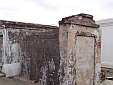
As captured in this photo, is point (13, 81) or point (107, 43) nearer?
point (13, 81)

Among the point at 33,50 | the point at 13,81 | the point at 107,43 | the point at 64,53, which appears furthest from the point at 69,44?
the point at 107,43

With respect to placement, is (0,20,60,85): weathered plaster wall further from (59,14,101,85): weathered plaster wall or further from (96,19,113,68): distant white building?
(96,19,113,68): distant white building

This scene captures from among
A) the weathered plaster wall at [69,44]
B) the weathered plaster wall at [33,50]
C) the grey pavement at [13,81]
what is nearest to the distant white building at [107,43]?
the weathered plaster wall at [33,50]

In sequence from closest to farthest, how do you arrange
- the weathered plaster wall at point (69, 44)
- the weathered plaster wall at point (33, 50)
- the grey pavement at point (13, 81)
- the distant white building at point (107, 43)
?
the weathered plaster wall at point (69, 44), the weathered plaster wall at point (33, 50), the grey pavement at point (13, 81), the distant white building at point (107, 43)

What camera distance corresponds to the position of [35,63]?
6.01 m

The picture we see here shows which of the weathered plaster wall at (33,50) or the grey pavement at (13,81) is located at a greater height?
the weathered plaster wall at (33,50)

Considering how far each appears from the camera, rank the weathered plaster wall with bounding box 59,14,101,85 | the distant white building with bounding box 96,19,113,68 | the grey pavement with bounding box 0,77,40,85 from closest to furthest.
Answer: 1. the weathered plaster wall with bounding box 59,14,101,85
2. the grey pavement with bounding box 0,77,40,85
3. the distant white building with bounding box 96,19,113,68

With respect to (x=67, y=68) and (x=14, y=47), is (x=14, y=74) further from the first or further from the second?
(x=67, y=68)

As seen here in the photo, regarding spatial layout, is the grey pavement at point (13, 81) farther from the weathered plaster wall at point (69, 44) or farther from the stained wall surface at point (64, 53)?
the weathered plaster wall at point (69, 44)

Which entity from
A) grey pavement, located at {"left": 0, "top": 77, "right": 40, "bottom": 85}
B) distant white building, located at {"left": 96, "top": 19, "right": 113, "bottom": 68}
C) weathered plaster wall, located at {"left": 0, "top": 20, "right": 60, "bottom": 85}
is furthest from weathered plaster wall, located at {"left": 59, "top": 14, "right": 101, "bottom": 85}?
distant white building, located at {"left": 96, "top": 19, "right": 113, "bottom": 68}

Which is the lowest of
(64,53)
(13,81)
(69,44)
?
(13,81)

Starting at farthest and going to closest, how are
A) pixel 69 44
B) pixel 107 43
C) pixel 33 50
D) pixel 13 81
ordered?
1. pixel 107 43
2. pixel 13 81
3. pixel 33 50
4. pixel 69 44

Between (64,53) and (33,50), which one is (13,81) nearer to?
(33,50)

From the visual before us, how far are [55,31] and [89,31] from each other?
121 cm
